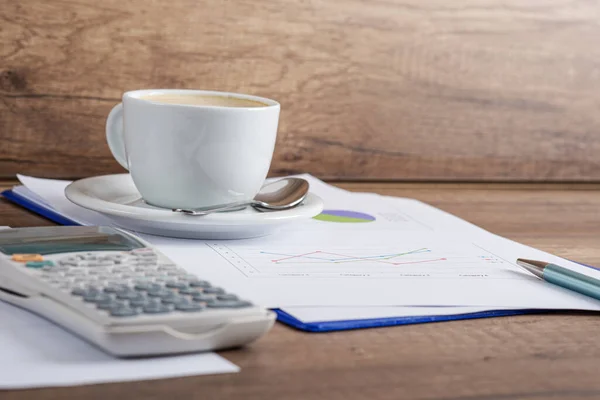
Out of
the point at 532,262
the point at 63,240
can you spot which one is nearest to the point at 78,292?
the point at 63,240

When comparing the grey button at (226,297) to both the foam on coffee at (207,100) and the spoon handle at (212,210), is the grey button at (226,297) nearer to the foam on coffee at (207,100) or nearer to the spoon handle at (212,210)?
the spoon handle at (212,210)

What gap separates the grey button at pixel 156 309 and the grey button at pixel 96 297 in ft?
0.07

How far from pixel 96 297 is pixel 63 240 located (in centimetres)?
12

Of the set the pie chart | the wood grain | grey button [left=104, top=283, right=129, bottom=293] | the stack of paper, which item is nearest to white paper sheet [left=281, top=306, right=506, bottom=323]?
the stack of paper

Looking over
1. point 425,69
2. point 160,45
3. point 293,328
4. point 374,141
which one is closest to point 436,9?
point 425,69

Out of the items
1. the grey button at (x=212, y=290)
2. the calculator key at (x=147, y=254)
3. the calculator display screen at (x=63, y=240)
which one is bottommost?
the calculator display screen at (x=63, y=240)

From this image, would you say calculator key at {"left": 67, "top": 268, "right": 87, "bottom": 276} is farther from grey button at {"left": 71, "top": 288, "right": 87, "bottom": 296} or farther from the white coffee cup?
the white coffee cup

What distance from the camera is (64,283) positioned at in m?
0.46

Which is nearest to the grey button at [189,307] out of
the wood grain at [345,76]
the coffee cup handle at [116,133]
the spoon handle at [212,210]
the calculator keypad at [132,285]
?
the calculator keypad at [132,285]

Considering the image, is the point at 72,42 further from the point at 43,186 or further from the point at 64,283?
the point at 64,283

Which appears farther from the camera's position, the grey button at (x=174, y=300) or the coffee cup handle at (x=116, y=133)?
the coffee cup handle at (x=116, y=133)

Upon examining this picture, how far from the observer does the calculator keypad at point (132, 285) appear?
17.1 inches

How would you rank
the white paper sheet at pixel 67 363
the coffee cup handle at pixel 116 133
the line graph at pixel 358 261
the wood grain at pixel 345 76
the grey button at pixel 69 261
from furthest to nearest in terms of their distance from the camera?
the wood grain at pixel 345 76, the coffee cup handle at pixel 116 133, the line graph at pixel 358 261, the grey button at pixel 69 261, the white paper sheet at pixel 67 363

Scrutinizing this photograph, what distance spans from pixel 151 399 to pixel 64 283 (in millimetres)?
106
